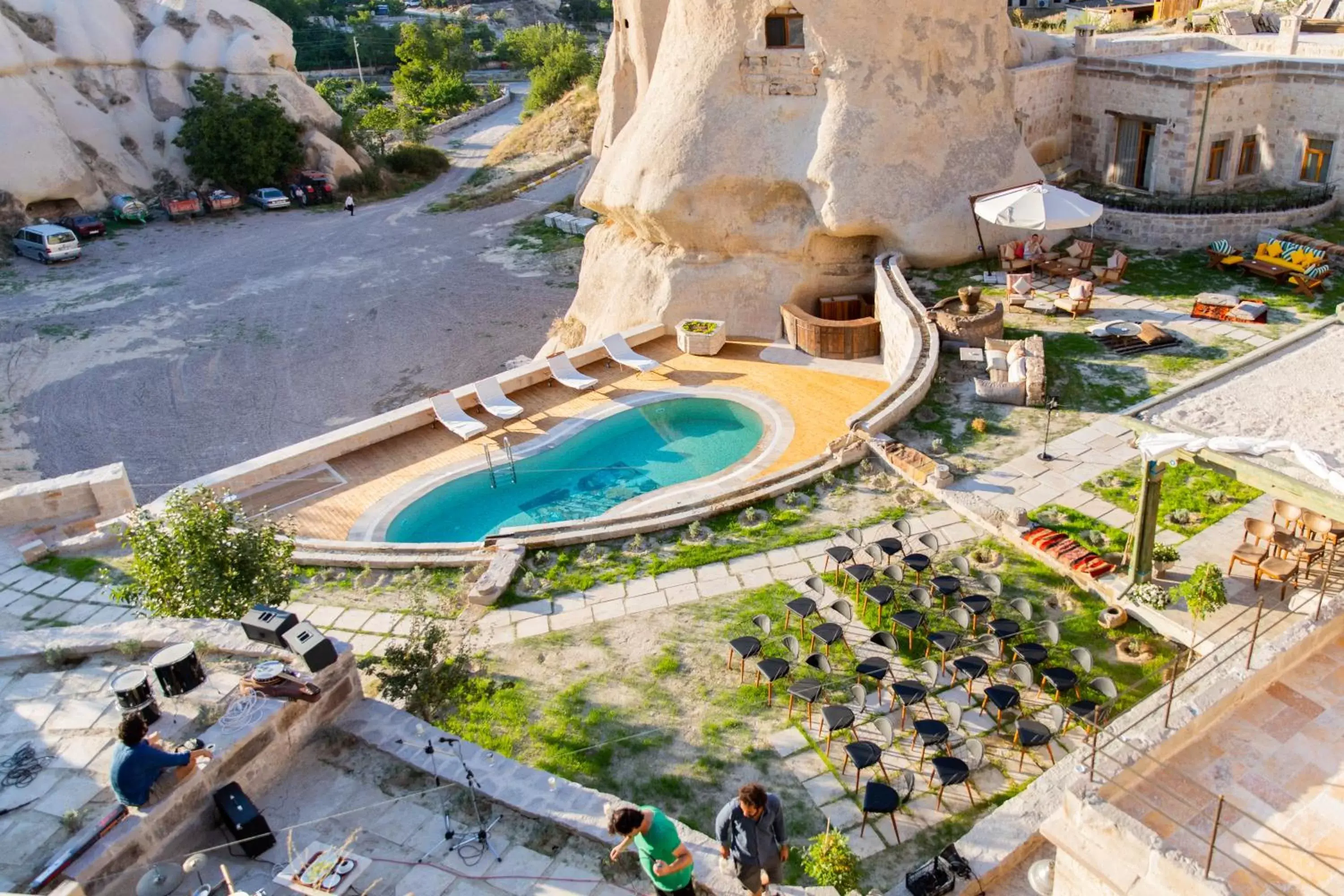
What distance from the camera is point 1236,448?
A: 10.3m

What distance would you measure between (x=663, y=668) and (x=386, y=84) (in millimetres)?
72702

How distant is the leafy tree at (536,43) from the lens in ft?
202


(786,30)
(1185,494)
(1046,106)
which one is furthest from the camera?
(1046,106)

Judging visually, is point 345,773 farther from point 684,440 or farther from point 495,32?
point 495,32

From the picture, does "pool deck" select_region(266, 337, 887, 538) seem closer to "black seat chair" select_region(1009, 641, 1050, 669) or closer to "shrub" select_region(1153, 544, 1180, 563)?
"shrub" select_region(1153, 544, 1180, 563)

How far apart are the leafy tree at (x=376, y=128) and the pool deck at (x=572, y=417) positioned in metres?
33.0

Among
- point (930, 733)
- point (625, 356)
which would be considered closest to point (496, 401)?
point (625, 356)

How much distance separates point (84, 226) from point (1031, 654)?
139ft

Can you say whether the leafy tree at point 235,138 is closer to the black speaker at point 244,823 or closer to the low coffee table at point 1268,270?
the low coffee table at point 1268,270

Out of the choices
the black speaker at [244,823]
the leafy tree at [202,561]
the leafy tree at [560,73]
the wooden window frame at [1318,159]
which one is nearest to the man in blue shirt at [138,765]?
the black speaker at [244,823]

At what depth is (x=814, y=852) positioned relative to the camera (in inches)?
324

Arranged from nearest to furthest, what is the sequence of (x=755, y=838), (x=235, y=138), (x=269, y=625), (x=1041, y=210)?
1. (x=755, y=838)
2. (x=269, y=625)
3. (x=1041, y=210)
4. (x=235, y=138)

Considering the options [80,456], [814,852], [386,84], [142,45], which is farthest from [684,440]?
[386,84]

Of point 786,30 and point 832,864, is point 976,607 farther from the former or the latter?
point 786,30
